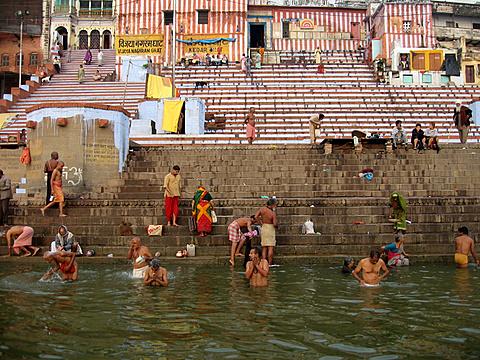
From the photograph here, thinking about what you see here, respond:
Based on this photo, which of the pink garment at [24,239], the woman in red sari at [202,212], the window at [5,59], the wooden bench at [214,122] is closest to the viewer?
the pink garment at [24,239]

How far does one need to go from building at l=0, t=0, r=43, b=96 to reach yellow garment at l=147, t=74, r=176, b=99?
15067 mm

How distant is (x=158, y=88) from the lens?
71.6ft

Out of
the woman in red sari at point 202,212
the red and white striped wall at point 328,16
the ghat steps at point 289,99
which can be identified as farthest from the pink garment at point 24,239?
the red and white striped wall at point 328,16

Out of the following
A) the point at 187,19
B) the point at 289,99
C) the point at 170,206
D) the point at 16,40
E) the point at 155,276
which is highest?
the point at 16,40

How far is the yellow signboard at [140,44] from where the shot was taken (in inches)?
1112

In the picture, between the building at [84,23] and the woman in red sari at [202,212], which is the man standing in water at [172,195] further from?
the building at [84,23]

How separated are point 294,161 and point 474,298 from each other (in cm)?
719

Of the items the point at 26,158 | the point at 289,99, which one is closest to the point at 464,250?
the point at 26,158

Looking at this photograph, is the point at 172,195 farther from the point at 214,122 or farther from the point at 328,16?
the point at 328,16

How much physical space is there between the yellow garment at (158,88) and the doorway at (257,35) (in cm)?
1184

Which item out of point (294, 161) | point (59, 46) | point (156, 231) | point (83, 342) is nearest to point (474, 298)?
point (83, 342)

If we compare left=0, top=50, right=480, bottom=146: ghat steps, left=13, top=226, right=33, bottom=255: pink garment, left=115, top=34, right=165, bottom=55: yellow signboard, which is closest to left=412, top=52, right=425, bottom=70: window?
left=0, top=50, right=480, bottom=146: ghat steps

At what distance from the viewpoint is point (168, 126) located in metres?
18.5

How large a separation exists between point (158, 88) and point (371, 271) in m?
15.6
